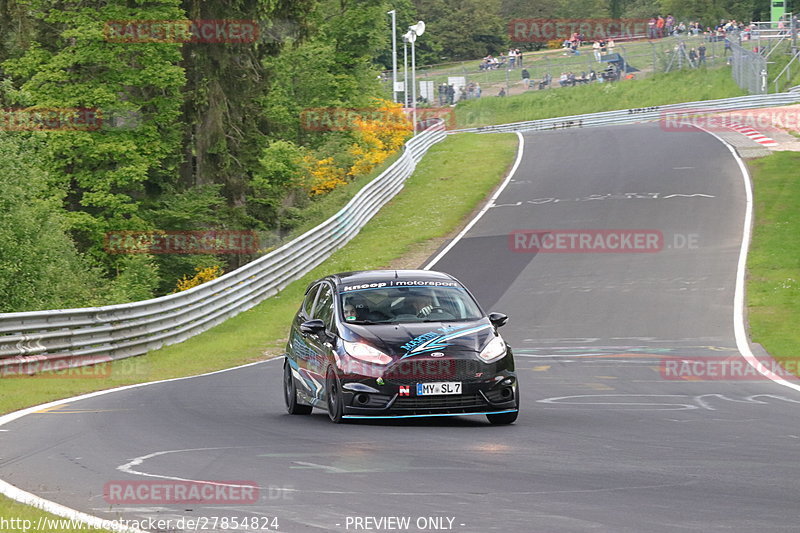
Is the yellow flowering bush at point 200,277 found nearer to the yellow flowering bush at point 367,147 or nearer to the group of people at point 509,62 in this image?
the yellow flowering bush at point 367,147

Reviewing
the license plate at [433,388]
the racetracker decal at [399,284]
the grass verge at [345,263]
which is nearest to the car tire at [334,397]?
the license plate at [433,388]

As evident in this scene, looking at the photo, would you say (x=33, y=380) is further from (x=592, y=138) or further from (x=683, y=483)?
(x=592, y=138)

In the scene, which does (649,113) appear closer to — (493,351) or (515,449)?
(493,351)

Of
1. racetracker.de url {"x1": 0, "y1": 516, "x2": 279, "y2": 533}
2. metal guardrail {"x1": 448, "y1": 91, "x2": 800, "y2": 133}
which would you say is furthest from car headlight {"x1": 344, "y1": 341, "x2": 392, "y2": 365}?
metal guardrail {"x1": 448, "y1": 91, "x2": 800, "y2": 133}

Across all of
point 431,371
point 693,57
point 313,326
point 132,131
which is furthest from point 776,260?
point 693,57

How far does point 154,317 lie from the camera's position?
22984 mm

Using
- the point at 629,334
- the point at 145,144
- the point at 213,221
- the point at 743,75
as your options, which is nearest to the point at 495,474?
the point at 629,334

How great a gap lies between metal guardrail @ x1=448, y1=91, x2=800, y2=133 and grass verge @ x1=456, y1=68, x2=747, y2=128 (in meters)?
3.89

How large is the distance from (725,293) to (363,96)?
148 feet

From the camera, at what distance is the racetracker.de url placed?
646 centimetres

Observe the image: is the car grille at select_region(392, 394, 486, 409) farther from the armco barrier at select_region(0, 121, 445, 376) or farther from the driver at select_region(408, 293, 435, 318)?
the armco barrier at select_region(0, 121, 445, 376)

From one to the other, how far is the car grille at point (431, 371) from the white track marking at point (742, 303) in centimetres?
534

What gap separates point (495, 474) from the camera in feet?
27.1

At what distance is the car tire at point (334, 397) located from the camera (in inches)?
452
